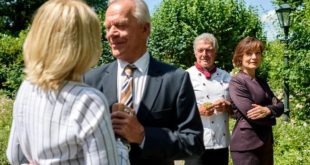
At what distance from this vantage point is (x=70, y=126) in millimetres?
2025

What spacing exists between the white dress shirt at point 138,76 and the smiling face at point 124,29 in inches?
2.3

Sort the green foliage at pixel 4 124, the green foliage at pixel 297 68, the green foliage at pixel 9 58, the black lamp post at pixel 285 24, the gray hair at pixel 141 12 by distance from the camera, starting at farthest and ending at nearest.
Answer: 1. the green foliage at pixel 9 58
2. the black lamp post at pixel 285 24
3. the green foliage at pixel 297 68
4. the green foliage at pixel 4 124
5. the gray hair at pixel 141 12

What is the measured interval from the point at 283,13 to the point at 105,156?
10.1 meters

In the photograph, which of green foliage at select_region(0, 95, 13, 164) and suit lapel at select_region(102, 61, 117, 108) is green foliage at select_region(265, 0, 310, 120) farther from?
suit lapel at select_region(102, 61, 117, 108)

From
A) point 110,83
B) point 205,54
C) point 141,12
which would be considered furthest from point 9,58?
point 141,12

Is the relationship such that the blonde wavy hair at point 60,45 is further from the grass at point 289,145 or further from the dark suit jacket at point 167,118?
the grass at point 289,145

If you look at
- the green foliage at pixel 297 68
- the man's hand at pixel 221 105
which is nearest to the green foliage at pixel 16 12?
the green foliage at pixel 297 68

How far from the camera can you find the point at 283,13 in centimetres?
1159

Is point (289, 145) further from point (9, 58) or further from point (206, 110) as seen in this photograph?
point (9, 58)

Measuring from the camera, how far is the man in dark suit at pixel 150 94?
2779mm

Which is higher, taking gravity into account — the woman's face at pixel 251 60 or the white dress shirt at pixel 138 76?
the white dress shirt at pixel 138 76

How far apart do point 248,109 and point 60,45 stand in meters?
3.31

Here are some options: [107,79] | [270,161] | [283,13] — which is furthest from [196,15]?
[107,79]

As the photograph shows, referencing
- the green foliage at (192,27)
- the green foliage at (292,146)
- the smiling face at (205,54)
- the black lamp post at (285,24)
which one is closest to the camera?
the smiling face at (205,54)
